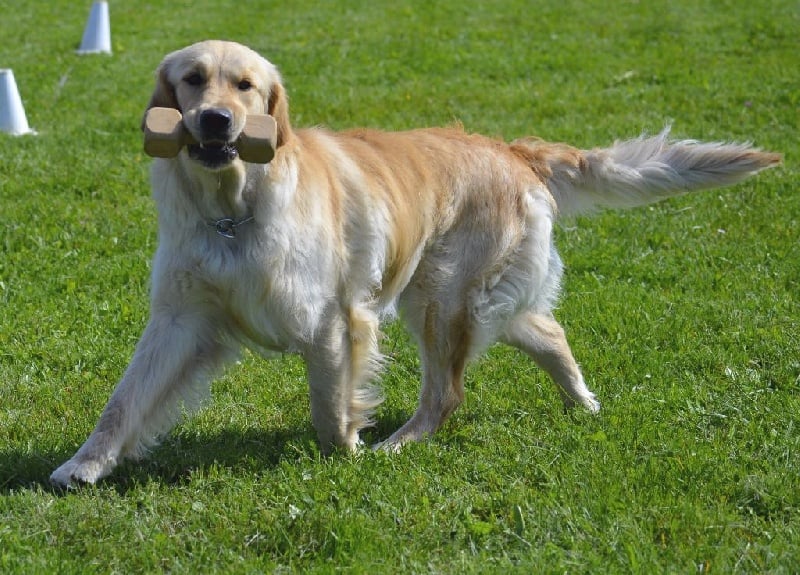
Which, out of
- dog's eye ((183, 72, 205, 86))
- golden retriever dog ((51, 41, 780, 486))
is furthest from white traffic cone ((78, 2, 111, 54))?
dog's eye ((183, 72, 205, 86))

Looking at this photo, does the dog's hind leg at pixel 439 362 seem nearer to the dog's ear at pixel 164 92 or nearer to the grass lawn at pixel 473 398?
the grass lawn at pixel 473 398

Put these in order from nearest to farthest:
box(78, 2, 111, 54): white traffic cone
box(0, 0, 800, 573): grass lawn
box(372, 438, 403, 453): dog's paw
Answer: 1. box(0, 0, 800, 573): grass lawn
2. box(372, 438, 403, 453): dog's paw
3. box(78, 2, 111, 54): white traffic cone

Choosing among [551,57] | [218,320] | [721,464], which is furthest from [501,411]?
[551,57]

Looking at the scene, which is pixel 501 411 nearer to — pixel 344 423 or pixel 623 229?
pixel 344 423

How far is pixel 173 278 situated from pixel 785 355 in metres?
3.40

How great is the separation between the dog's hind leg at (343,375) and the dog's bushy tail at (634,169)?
4.49 feet

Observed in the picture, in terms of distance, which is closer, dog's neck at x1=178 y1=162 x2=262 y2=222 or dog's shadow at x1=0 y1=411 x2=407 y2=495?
dog's neck at x1=178 y1=162 x2=262 y2=222

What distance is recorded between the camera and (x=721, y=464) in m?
4.70

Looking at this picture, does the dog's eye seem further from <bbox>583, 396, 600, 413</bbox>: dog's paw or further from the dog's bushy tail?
<bbox>583, 396, 600, 413</bbox>: dog's paw

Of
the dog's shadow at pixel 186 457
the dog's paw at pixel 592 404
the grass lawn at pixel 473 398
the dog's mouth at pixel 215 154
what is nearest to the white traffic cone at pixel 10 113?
the grass lawn at pixel 473 398

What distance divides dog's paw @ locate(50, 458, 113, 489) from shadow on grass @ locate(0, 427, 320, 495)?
0.15 ft

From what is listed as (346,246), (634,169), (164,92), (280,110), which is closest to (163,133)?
(164,92)

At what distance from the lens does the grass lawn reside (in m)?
4.14

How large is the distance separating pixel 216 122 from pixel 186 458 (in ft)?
5.20
